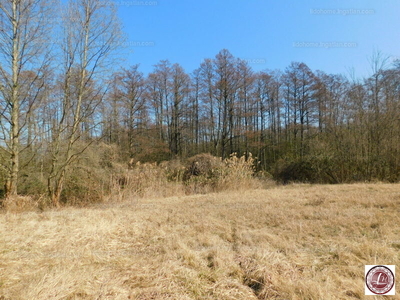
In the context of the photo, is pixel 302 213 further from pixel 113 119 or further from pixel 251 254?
pixel 113 119

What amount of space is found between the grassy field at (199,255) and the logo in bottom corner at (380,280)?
66 millimetres

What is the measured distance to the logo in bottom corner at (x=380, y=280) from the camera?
6.61ft

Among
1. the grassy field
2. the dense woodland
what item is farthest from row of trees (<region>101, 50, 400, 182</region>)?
the grassy field

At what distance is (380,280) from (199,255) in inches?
78.4

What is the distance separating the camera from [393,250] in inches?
109

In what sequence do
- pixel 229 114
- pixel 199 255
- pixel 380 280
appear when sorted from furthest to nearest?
pixel 229 114 < pixel 199 255 < pixel 380 280

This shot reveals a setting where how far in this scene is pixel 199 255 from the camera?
287cm

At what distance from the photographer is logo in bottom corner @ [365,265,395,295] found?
201 cm

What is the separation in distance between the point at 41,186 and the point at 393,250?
36.0 ft

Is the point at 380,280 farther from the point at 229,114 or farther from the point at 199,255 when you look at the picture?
the point at 229,114

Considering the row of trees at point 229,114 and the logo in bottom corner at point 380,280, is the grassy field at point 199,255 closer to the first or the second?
the logo in bottom corner at point 380,280

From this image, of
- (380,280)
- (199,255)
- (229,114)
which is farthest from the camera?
(229,114)

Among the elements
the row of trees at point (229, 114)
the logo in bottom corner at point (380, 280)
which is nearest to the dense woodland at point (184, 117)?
the row of trees at point (229, 114)

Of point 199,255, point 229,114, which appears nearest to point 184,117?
point 229,114
